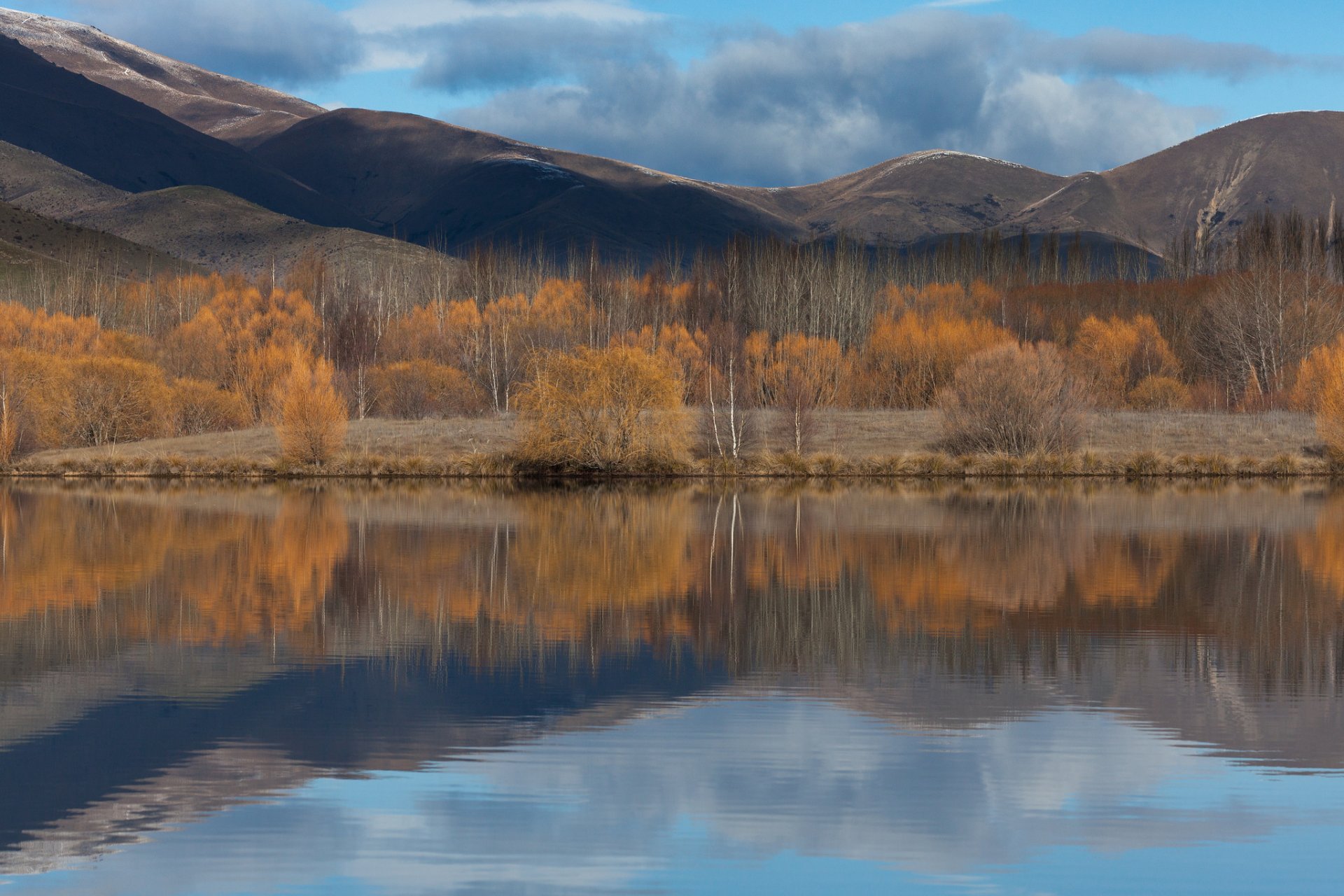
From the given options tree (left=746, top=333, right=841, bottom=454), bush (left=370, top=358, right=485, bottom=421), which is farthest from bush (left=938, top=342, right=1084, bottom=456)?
bush (left=370, top=358, right=485, bottom=421)

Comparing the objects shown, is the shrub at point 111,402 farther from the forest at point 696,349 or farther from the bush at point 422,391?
the bush at point 422,391

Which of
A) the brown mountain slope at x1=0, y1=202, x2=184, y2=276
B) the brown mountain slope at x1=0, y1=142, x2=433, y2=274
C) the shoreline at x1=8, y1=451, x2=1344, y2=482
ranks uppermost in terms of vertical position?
the brown mountain slope at x1=0, y1=142, x2=433, y2=274

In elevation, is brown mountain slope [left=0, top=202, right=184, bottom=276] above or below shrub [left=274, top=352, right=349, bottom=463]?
above

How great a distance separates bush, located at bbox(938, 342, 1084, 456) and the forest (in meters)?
0.09

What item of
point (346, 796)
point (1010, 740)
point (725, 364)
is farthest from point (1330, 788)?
point (725, 364)

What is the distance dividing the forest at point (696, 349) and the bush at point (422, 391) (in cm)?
16

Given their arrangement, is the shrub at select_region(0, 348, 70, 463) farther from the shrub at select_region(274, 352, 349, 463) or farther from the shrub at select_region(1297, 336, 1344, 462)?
the shrub at select_region(1297, 336, 1344, 462)

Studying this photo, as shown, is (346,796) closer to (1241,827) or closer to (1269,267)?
(1241,827)

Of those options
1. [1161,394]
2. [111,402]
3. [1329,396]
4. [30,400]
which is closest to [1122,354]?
[1161,394]

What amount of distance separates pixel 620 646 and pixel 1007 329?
249 feet

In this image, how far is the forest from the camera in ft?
171

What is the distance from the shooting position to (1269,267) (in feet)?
264

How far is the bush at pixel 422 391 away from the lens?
74.5 metres

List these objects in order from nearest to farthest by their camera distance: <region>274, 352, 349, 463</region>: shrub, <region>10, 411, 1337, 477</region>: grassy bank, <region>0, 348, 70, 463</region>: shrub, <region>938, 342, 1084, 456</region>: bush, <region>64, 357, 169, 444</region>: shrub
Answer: <region>274, 352, 349, 463</region>: shrub < <region>938, 342, 1084, 456</region>: bush < <region>10, 411, 1337, 477</region>: grassy bank < <region>0, 348, 70, 463</region>: shrub < <region>64, 357, 169, 444</region>: shrub
